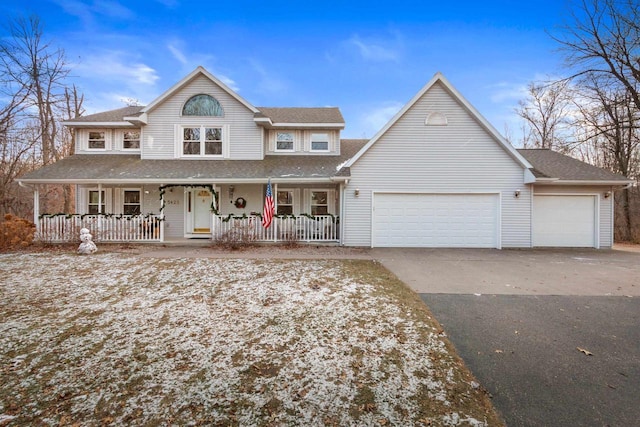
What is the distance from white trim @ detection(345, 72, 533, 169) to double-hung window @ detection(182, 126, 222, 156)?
6.69 m

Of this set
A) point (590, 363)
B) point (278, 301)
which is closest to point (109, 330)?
point (278, 301)

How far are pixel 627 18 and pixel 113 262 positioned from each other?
23308mm

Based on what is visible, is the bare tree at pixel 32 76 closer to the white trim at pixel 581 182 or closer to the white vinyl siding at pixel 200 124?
the white vinyl siding at pixel 200 124

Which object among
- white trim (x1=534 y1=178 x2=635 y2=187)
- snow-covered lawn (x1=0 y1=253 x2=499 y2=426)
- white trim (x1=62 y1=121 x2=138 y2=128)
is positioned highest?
white trim (x1=62 y1=121 x2=138 y2=128)

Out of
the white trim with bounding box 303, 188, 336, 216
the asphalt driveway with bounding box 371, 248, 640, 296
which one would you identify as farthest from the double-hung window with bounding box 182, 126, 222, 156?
the asphalt driveway with bounding box 371, 248, 640, 296

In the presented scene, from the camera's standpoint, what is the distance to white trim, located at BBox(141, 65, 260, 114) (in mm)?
13281

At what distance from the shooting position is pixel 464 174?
11.6 metres

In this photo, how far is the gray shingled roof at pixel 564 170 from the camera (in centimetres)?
1140

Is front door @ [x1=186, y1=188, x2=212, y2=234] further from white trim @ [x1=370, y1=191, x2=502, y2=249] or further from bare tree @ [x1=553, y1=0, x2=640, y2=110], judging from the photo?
bare tree @ [x1=553, y1=0, x2=640, y2=110]

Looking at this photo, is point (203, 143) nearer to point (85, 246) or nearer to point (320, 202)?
point (320, 202)

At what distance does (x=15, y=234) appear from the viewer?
1114 cm

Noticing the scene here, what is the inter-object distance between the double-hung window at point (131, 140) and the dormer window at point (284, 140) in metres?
6.85

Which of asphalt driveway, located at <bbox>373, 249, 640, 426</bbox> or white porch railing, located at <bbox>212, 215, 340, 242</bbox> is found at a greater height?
white porch railing, located at <bbox>212, 215, 340, 242</bbox>

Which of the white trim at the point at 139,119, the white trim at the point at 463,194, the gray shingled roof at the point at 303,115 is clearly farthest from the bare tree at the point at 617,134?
the white trim at the point at 139,119
